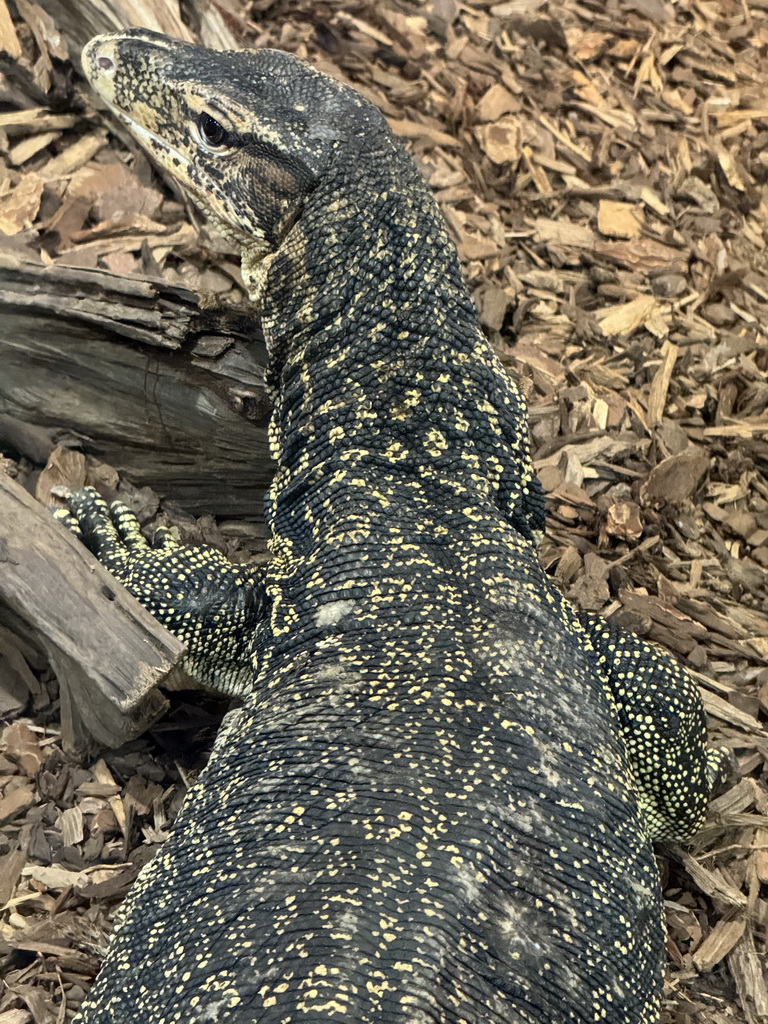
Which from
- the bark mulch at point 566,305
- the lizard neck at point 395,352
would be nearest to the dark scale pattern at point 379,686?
the lizard neck at point 395,352

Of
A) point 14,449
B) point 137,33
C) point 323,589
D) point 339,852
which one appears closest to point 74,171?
point 137,33

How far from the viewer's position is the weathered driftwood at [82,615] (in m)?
3.97

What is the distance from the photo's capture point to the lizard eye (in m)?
4.41

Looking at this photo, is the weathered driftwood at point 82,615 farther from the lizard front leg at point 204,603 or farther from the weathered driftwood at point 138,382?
the weathered driftwood at point 138,382

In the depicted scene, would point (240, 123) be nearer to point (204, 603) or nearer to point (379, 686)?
point (204, 603)

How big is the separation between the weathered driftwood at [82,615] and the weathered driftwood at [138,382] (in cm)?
94

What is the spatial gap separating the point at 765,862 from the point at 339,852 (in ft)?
8.03

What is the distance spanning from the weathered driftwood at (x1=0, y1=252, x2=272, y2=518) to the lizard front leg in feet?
2.08

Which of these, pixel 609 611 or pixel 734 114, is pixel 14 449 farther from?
pixel 734 114

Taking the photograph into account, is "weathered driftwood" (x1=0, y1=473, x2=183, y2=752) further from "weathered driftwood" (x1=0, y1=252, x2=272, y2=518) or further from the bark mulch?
"weathered driftwood" (x1=0, y1=252, x2=272, y2=518)

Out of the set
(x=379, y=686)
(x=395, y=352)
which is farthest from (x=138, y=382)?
(x=379, y=686)

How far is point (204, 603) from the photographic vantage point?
176 inches

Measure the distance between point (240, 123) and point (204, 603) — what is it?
6.67ft

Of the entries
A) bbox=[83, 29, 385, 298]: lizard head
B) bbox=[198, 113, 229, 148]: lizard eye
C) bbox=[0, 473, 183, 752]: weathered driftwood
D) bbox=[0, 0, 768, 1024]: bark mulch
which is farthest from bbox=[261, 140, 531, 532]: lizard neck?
bbox=[0, 473, 183, 752]: weathered driftwood
